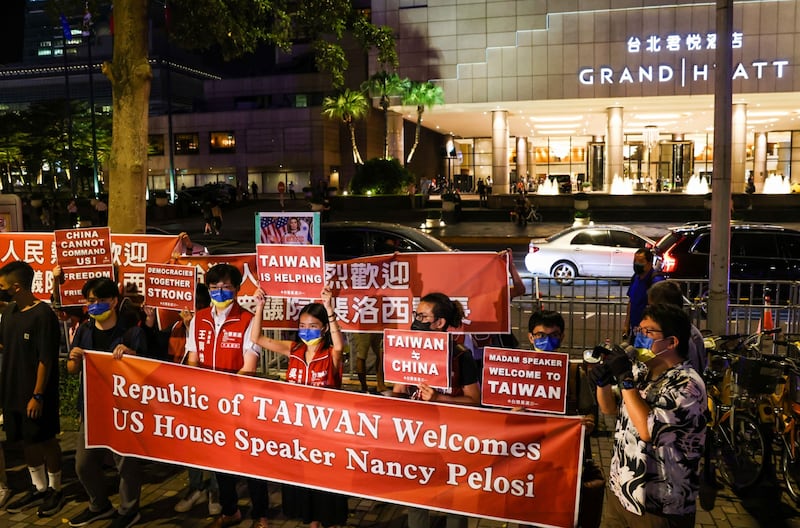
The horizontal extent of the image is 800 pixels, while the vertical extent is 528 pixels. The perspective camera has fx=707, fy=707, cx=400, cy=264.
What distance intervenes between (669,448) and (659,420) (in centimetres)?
17

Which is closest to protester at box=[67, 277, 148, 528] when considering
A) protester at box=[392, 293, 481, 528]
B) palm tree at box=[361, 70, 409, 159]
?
protester at box=[392, 293, 481, 528]

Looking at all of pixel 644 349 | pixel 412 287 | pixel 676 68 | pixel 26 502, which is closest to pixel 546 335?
pixel 644 349

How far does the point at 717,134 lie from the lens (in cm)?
855

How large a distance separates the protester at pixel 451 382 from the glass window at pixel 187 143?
68.8 m

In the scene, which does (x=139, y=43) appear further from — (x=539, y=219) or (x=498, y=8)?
(x=498, y=8)

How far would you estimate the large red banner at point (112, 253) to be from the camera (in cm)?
827

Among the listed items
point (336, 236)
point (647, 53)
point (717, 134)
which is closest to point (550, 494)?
point (717, 134)

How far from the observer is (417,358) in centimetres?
482

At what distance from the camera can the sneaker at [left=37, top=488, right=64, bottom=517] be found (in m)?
6.06

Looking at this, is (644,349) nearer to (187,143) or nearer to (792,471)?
(792,471)

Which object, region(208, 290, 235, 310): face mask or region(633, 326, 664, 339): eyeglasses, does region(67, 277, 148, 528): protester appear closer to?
region(208, 290, 235, 310): face mask

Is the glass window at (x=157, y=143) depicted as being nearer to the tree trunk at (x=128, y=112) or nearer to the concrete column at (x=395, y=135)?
the concrete column at (x=395, y=135)

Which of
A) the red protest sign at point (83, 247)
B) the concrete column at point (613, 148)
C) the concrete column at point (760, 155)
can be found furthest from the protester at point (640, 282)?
the concrete column at point (760, 155)

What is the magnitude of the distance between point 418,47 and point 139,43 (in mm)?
33598
